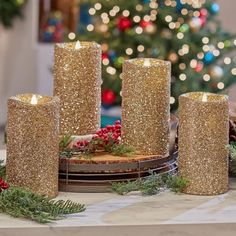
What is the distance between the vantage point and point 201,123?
1624mm

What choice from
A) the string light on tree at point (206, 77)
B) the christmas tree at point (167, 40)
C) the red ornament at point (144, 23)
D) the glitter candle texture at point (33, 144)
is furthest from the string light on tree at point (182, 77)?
the glitter candle texture at point (33, 144)

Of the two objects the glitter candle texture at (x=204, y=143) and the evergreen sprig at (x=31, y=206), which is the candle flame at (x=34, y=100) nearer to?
A: the evergreen sprig at (x=31, y=206)

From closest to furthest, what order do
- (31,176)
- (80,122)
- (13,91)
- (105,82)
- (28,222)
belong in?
1. (28,222)
2. (31,176)
3. (80,122)
4. (105,82)
5. (13,91)

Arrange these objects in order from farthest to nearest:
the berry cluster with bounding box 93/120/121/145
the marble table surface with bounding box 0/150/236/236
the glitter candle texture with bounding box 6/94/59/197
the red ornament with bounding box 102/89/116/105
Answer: the red ornament with bounding box 102/89/116/105, the berry cluster with bounding box 93/120/121/145, the glitter candle texture with bounding box 6/94/59/197, the marble table surface with bounding box 0/150/236/236

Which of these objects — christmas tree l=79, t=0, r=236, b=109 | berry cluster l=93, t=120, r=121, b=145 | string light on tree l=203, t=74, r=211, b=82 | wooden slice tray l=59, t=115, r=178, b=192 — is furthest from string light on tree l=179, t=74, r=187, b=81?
wooden slice tray l=59, t=115, r=178, b=192

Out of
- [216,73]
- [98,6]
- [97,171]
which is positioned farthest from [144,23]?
[97,171]

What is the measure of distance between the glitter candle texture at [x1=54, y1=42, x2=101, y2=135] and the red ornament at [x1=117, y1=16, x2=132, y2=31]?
2939mm

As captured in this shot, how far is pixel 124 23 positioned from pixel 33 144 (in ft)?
10.7

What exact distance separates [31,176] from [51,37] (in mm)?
4889

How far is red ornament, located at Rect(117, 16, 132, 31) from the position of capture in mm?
4766

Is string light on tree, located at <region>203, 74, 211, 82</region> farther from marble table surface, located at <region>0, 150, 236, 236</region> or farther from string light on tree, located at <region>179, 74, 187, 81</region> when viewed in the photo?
marble table surface, located at <region>0, 150, 236, 236</region>

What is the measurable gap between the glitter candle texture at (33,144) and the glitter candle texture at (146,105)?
22cm

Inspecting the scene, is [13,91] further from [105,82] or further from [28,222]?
[28,222]

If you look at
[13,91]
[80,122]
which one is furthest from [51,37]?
[80,122]
